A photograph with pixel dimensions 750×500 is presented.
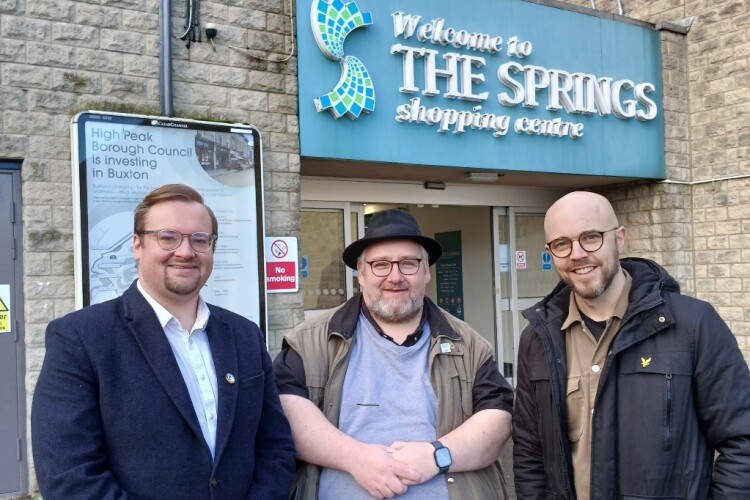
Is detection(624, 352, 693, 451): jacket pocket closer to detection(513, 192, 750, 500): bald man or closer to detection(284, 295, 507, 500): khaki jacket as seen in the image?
detection(513, 192, 750, 500): bald man

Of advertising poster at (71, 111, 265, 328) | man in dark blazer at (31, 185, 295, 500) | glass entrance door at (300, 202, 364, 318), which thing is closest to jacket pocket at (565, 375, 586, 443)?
man in dark blazer at (31, 185, 295, 500)

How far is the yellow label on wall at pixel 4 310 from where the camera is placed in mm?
4199

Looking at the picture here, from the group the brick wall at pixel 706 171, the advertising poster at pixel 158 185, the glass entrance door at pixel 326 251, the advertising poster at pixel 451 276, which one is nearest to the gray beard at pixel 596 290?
the advertising poster at pixel 158 185

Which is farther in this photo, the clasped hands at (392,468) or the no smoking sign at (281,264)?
the no smoking sign at (281,264)

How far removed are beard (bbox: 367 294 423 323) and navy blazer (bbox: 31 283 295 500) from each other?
678 mm

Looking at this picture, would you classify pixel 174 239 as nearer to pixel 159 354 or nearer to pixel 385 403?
pixel 159 354

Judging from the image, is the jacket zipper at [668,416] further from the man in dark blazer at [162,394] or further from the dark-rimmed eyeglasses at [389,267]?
the man in dark blazer at [162,394]

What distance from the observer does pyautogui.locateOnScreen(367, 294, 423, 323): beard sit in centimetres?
252

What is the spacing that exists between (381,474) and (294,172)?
3.40 m

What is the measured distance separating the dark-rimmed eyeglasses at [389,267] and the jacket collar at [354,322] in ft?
0.65

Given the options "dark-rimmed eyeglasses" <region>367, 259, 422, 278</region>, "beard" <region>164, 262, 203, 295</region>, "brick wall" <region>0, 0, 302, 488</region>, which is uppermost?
"brick wall" <region>0, 0, 302, 488</region>

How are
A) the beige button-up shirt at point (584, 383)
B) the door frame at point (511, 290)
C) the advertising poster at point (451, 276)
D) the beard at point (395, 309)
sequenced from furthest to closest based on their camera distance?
the advertising poster at point (451, 276), the door frame at point (511, 290), the beard at point (395, 309), the beige button-up shirt at point (584, 383)

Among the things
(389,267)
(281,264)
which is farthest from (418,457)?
(281,264)

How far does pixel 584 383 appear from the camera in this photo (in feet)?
7.36
